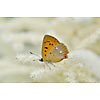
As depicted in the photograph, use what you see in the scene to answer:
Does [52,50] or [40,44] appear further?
[40,44]

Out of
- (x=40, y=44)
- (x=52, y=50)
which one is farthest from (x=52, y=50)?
(x=40, y=44)

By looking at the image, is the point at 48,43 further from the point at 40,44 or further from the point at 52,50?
the point at 40,44
